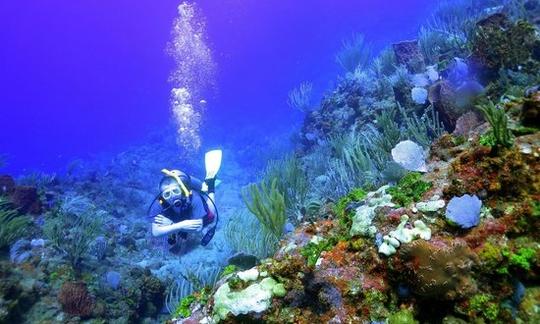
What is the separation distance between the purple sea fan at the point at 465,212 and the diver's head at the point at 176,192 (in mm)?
5424

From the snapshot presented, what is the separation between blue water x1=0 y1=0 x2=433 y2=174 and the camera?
59594mm

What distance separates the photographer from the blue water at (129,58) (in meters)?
59.6

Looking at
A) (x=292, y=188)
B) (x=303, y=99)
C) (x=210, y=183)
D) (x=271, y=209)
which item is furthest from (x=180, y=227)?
(x=303, y=99)

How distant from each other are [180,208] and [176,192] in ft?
1.14

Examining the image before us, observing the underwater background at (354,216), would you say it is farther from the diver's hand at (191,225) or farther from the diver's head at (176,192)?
the diver's head at (176,192)

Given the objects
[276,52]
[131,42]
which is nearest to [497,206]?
[276,52]

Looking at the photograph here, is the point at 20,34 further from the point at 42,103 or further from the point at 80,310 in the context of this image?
the point at 80,310

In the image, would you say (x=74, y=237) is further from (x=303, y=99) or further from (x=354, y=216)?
(x=303, y=99)

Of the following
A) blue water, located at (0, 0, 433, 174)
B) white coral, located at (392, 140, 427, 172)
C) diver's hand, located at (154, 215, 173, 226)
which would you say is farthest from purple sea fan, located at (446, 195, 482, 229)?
blue water, located at (0, 0, 433, 174)

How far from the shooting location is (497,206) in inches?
106

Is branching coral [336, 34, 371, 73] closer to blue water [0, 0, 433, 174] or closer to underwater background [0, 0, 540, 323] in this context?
underwater background [0, 0, 540, 323]

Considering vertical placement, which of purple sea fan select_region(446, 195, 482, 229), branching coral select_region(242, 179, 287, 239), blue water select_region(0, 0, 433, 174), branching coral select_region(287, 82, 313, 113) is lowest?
purple sea fan select_region(446, 195, 482, 229)

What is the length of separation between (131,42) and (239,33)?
40.5 metres

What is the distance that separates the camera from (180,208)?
23.8ft
